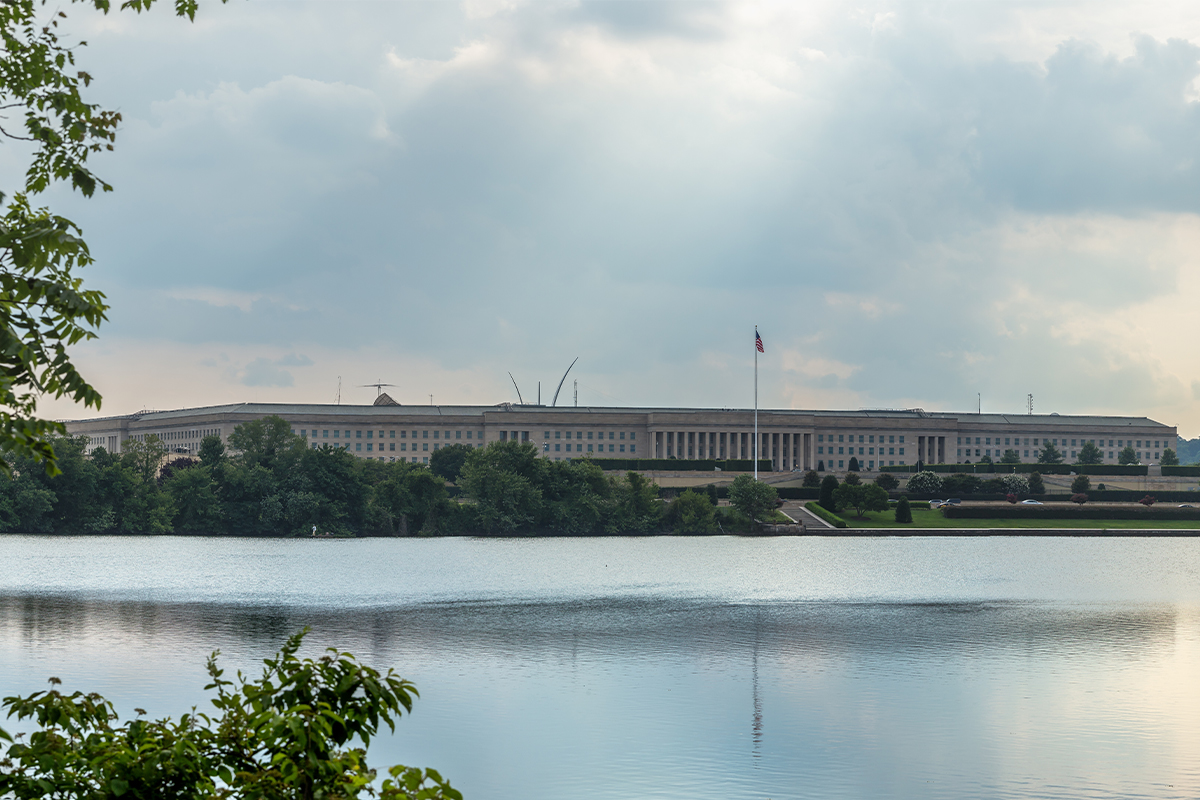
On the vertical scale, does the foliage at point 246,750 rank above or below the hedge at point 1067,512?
above

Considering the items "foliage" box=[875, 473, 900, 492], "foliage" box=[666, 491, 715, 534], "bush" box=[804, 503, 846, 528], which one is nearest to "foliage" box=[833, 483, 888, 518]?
"bush" box=[804, 503, 846, 528]

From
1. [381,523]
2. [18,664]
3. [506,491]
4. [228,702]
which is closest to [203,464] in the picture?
[381,523]

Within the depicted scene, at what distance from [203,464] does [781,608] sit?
274ft

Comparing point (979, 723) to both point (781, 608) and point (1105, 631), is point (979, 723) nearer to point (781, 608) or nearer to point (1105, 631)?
point (1105, 631)

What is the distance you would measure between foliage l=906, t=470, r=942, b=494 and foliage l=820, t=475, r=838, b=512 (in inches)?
577

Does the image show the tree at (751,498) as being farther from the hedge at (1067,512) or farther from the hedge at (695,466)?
the hedge at (695,466)

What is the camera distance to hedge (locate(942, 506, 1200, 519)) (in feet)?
426

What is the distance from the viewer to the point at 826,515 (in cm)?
13000

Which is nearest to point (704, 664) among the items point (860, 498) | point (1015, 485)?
point (860, 498)

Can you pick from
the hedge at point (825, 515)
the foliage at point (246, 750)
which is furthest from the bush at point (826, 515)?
the foliage at point (246, 750)

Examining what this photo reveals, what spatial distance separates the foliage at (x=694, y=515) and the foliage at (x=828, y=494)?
1510cm

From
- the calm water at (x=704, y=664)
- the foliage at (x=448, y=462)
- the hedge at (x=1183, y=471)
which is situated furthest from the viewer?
the foliage at (x=448, y=462)

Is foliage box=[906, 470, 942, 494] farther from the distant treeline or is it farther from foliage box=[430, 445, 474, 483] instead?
foliage box=[430, 445, 474, 483]

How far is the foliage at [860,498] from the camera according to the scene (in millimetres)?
129125
